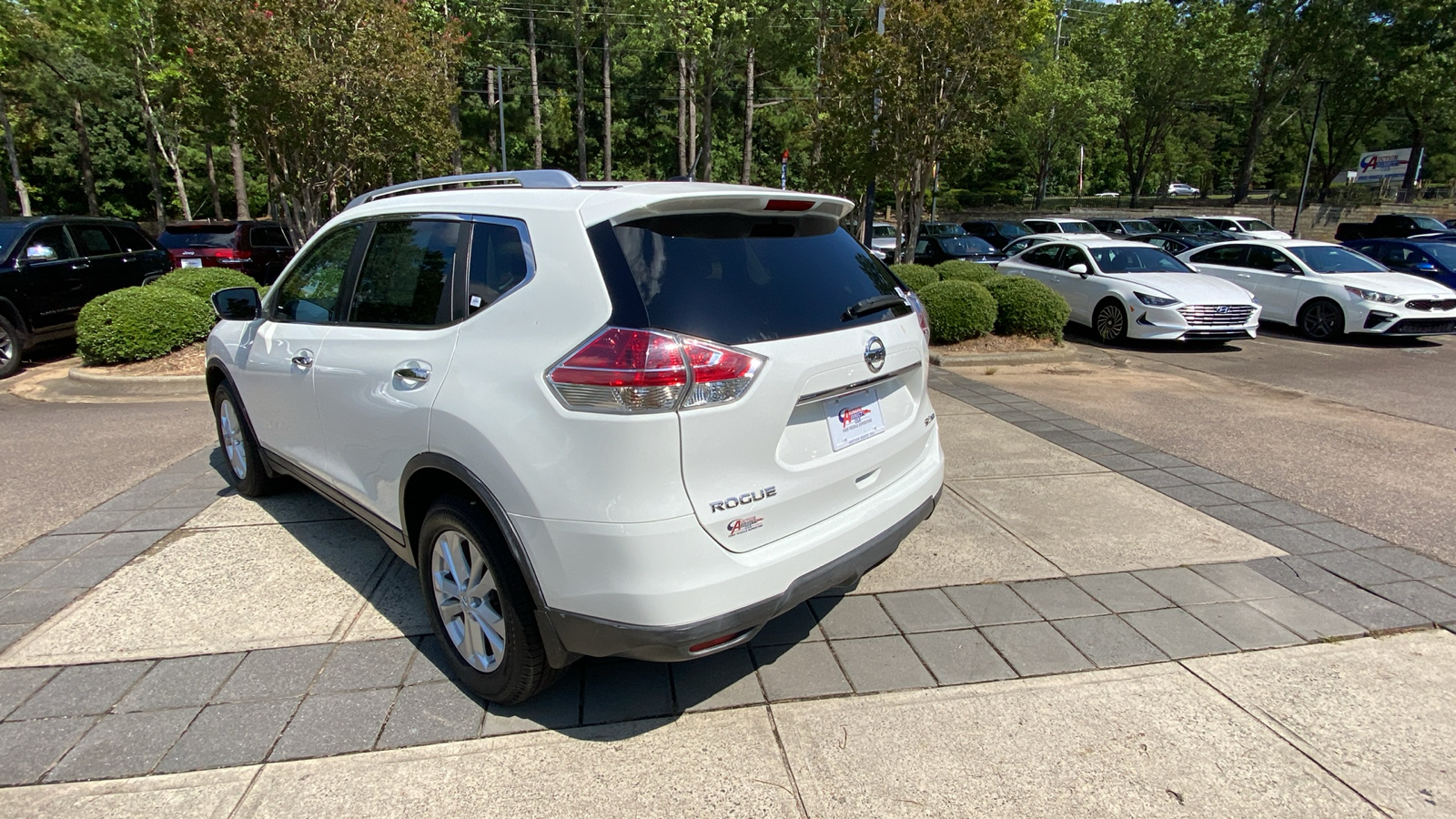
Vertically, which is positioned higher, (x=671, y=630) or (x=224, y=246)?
(x=224, y=246)

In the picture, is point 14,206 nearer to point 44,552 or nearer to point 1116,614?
point 44,552

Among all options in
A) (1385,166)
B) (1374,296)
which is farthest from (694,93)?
(1385,166)

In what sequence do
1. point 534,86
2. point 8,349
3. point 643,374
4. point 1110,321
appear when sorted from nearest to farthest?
point 643,374, point 8,349, point 1110,321, point 534,86

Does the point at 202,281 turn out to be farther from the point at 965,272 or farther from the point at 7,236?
the point at 965,272

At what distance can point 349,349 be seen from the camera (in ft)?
10.6

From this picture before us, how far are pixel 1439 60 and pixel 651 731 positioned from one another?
148 feet

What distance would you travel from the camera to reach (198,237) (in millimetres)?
13711

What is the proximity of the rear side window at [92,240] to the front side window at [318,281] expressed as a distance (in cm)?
836

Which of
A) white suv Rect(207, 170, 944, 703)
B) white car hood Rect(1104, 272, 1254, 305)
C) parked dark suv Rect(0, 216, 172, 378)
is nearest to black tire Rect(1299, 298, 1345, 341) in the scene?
white car hood Rect(1104, 272, 1254, 305)

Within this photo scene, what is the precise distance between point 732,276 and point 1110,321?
10.1m

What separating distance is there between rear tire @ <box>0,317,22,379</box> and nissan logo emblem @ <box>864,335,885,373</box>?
34.3 ft

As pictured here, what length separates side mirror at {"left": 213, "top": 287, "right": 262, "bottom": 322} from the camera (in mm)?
4168

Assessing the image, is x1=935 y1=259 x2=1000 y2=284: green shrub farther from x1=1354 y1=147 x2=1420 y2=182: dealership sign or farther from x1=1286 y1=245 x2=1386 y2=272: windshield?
x1=1354 y1=147 x2=1420 y2=182: dealership sign

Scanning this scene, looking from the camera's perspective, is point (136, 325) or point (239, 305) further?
point (136, 325)
